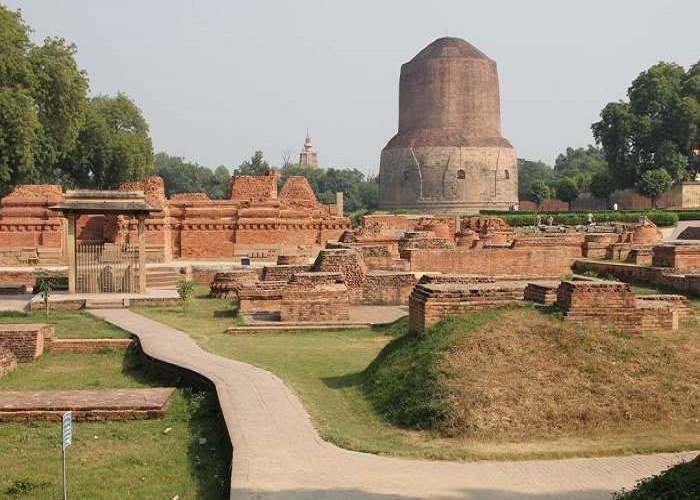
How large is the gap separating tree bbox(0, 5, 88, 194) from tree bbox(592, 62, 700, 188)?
25956 mm

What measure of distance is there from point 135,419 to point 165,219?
603 inches

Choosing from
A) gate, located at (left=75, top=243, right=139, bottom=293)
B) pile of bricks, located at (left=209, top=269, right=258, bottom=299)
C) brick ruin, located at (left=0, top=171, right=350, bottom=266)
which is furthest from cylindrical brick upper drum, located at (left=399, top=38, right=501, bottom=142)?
gate, located at (left=75, top=243, right=139, bottom=293)

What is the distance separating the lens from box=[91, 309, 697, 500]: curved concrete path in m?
4.65

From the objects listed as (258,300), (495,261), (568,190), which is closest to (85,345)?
(258,300)

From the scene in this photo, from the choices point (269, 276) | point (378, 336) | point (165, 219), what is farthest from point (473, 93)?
point (378, 336)

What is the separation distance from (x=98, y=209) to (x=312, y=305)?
5.10 m

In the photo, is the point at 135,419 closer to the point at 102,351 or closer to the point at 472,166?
the point at 102,351

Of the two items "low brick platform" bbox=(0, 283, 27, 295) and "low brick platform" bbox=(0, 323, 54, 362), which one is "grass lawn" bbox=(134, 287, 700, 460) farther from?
"low brick platform" bbox=(0, 283, 27, 295)

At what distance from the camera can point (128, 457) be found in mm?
5699

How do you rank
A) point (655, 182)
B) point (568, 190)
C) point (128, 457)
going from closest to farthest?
point (128, 457), point (655, 182), point (568, 190)

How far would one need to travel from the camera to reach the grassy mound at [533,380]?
5992mm

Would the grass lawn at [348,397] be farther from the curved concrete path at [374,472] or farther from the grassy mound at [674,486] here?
the grassy mound at [674,486]

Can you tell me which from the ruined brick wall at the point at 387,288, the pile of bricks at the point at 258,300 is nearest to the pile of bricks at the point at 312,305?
the pile of bricks at the point at 258,300

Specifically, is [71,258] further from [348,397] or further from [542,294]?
[542,294]
